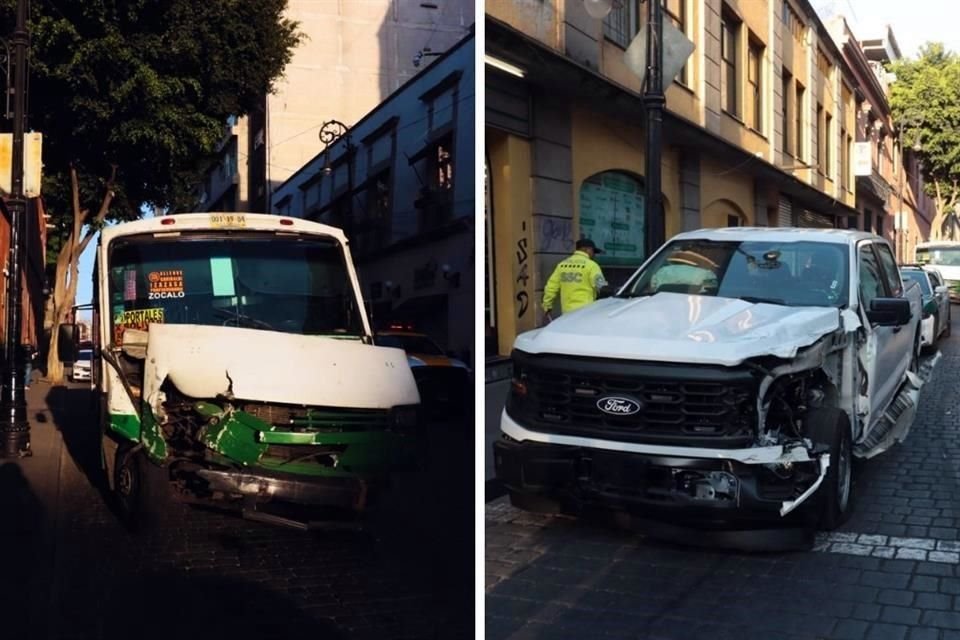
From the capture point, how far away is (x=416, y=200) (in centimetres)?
99

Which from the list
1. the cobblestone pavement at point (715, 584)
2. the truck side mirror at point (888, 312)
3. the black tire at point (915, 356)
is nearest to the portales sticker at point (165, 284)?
the cobblestone pavement at point (715, 584)

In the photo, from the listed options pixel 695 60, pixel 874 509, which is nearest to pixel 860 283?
pixel 874 509

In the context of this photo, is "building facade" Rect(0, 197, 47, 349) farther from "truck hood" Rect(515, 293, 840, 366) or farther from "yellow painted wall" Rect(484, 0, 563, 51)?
"truck hood" Rect(515, 293, 840, 366)

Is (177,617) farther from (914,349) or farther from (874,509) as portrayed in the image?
(914,349)

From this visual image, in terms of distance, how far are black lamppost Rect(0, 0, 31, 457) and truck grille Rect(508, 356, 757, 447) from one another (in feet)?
3.89

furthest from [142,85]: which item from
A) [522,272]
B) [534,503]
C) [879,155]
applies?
[879,155]

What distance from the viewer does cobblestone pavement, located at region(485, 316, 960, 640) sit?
63.6 inches

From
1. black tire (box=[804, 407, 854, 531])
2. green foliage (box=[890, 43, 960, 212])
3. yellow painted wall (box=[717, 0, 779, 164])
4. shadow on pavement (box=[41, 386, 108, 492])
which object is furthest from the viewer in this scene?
black tire (box=[804, 407, 854, 531])

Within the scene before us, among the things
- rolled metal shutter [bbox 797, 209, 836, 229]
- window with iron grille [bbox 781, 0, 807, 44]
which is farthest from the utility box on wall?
A: rolled metal shutter [bbox 797, 209, 836, 229]

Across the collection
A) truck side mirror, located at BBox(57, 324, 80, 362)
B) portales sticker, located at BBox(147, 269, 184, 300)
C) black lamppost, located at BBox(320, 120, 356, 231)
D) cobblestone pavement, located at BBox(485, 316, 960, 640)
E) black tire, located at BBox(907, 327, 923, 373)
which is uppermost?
black lamppost, located at BBox(320, 120, 356, 231)

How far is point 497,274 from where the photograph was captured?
1.16m

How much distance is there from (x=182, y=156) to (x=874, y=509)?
2.77 m

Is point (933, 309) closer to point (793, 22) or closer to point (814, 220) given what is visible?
point (814, 220)

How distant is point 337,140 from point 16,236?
364mm
